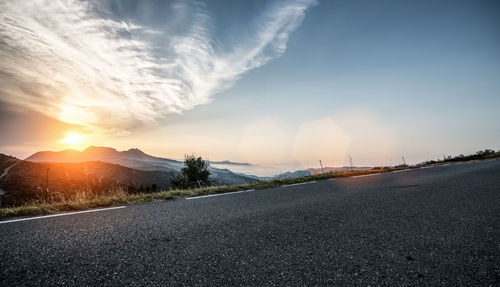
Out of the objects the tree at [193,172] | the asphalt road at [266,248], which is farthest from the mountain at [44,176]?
the asphalt road at [266,248]

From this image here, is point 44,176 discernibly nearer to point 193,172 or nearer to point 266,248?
point 193,172

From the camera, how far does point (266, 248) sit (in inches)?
99.7

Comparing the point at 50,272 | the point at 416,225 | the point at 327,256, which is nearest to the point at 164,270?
the point at 50,272

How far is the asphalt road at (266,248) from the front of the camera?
1.91 m

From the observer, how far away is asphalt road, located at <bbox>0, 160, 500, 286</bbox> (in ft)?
6.27

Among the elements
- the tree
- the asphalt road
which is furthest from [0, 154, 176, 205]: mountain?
the asphalt road

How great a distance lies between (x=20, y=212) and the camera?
507 cm

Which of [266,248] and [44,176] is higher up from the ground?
[44,176]

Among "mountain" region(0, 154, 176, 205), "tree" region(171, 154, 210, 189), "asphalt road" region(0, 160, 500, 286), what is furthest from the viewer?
"mountain" region(0, 154, 176, 205)

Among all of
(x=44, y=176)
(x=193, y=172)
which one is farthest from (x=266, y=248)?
(x=44, y=176)

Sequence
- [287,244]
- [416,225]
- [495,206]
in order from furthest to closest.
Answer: [495,206] → [416,225] → [287,244]

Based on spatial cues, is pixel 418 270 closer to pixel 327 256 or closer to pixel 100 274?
pixel 327 256

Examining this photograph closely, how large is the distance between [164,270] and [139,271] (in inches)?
8.5

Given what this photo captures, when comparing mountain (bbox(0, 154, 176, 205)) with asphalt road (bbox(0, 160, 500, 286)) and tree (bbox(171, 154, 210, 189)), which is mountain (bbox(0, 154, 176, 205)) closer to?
tree (bbox(171, 154, 210, 189))
